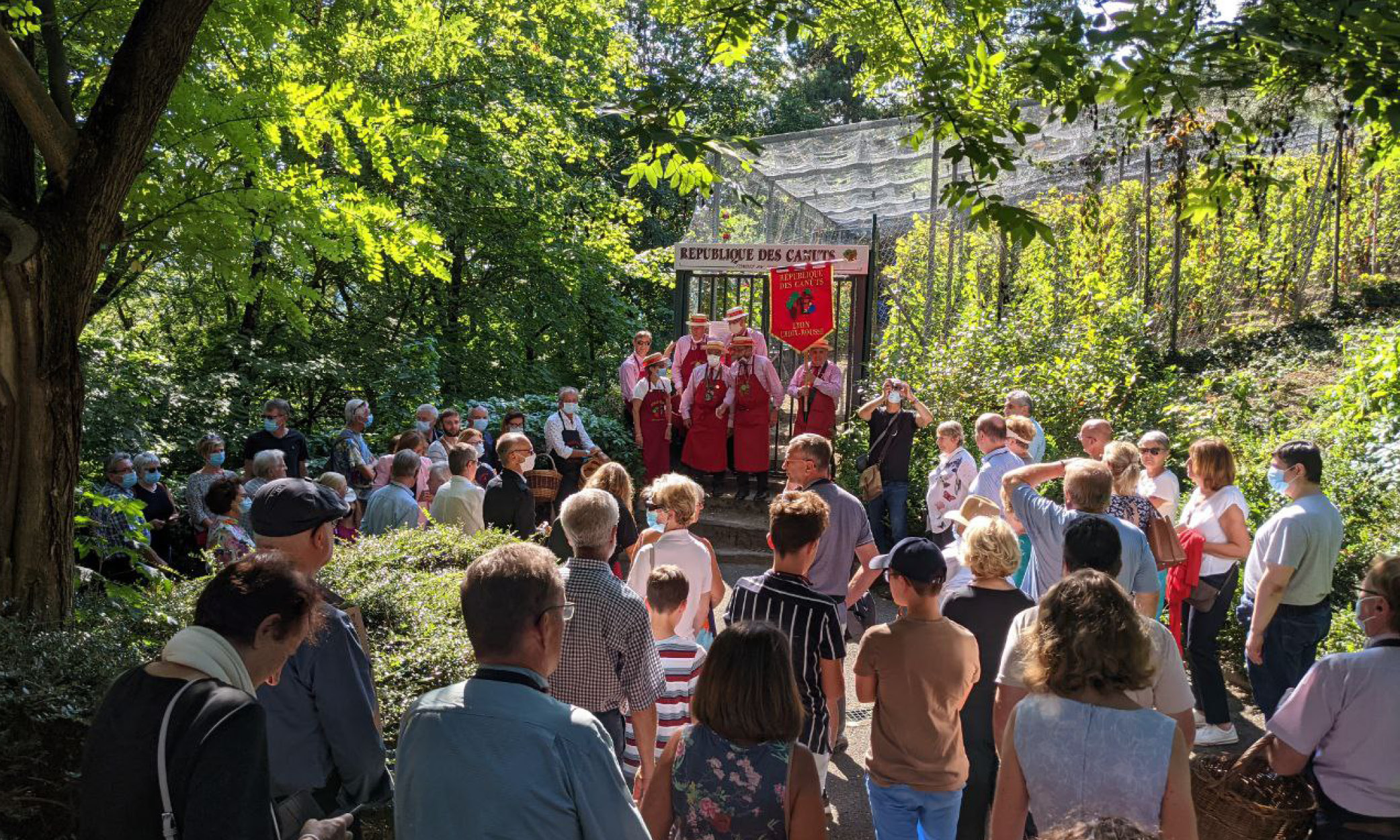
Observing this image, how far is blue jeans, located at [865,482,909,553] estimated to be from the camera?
1005cm

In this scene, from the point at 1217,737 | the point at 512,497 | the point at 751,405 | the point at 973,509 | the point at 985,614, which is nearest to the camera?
the point at 985,614

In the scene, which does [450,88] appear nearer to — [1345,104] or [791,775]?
[1345,104]

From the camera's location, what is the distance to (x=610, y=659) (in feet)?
13.1

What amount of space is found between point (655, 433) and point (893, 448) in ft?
12.2

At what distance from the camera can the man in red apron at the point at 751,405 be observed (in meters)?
12.3

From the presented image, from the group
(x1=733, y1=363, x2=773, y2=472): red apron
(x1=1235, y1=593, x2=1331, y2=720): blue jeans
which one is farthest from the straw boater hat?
(x1=733, y1=363, x2=773, y2=472): red apron

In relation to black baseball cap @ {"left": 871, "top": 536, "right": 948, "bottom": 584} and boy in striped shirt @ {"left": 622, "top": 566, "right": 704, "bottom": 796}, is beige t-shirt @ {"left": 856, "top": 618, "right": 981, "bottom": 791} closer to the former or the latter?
black baseball cap @ {"left": 871, "top": 536, "right": 948, "bottom": 584}

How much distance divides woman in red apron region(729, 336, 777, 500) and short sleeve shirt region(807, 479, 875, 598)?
661 cm

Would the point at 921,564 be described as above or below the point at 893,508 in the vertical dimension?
above

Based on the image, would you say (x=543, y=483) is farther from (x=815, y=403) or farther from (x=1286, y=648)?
(x=1286, y=648)

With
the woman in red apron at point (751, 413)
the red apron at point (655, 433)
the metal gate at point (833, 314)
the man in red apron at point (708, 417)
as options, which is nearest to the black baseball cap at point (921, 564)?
the metal gate at point (833, 314)

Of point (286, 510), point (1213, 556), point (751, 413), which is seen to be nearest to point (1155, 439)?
point (1213, 556)

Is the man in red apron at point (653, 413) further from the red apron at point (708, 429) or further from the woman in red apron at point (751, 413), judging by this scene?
the woman in red apron at point (751, 413)

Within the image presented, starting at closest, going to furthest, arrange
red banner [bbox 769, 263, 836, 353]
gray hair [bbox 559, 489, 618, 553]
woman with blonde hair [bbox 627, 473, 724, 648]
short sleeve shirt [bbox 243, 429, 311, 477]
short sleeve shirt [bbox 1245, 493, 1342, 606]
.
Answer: gray hair [bbox 559, 489, 618, 553] < woman with blonde hair [bbox 627, 473, 724, 648] < short sleeve shirt [bbox 1245, 493, 1342, 606] < short sleeve shirt [bbox 243, 429, 311, 477] < red banner [bbox 769, 263, 836, 353]
